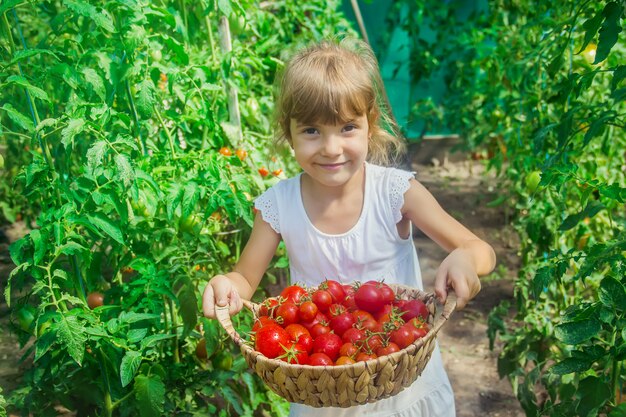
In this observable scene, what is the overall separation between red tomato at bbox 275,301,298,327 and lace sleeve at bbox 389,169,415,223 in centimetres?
→ 44

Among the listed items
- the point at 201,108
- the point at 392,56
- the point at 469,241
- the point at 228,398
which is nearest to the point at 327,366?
the point at 469,241

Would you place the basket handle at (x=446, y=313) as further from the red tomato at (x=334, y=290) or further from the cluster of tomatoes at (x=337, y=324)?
the red tomato at (x=334, y=290)

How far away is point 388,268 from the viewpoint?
1.95 meters

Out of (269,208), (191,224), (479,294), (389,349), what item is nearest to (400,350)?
(389,349)

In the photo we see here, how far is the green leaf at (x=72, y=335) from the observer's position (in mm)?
1640

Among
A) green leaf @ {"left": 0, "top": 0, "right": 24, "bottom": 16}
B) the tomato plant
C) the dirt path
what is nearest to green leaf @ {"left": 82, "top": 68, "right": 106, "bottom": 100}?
the tomato plant

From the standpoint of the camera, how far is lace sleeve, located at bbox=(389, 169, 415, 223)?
191 centimetres

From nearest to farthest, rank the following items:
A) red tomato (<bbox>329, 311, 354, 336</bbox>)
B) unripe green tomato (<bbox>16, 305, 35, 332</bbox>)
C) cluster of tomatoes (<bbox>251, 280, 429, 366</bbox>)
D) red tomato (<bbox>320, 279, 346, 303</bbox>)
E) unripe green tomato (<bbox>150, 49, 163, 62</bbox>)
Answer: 1. cluster of tomatoes (<bbox>251, 280, 429, 366</bbox>)
2. red tomato (<bbox>329, 311, 354, 336</bbox>)
3. red tomato (<bbox>320, 279, 346, 303</bbox>)
4. unripe green tomato (<bbox>16, 305, 35, 332</bbox>)
5. unripe green tomato (<bbox>150, 49, 163, 62</bbox>)

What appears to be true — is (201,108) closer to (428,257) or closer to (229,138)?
(229,138)

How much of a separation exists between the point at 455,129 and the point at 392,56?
2.69 ft

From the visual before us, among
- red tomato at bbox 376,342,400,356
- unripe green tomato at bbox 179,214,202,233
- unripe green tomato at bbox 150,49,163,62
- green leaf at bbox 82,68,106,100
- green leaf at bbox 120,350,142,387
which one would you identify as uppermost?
green leaf at bbox 82,68,106,100

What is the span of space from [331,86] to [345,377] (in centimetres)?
71

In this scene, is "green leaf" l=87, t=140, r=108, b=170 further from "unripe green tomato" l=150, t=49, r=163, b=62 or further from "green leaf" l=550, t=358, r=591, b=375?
"green leaf" l=550, t=358, r=591, b=375

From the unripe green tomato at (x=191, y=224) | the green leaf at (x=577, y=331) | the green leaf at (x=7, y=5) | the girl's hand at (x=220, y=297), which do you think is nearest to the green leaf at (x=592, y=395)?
the green leaf at (x=577, y=331)
